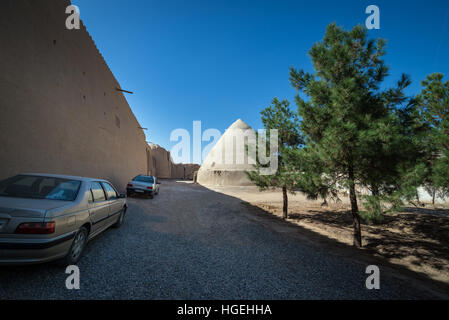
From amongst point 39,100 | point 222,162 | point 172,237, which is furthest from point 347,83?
point 222,162

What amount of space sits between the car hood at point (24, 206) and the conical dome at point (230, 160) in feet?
88.0

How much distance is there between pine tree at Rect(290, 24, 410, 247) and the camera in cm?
444

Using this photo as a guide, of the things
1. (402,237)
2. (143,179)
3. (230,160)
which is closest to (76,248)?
(143,179)

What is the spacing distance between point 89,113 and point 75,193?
8.34 metres

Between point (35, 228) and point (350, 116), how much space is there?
666 centimetres

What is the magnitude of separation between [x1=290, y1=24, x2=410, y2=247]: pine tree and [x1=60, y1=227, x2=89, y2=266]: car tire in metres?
5.42

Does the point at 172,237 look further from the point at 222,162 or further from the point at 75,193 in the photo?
the point at 222,162

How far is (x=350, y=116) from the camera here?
4.82 meters

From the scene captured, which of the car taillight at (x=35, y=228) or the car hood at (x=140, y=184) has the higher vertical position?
the car taillight at (x=35, y=228)

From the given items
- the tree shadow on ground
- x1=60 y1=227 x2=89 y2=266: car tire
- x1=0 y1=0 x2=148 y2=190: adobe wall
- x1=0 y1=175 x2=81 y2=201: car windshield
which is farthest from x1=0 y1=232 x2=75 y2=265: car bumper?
the tree shadow on ground

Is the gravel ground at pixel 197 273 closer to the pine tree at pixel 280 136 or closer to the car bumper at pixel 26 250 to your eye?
the car bumper at pixel 26 250

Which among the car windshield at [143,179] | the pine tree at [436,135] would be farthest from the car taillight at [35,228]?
the car windshield at [143,179]

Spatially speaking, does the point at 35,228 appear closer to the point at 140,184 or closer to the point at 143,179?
the point at 140,184

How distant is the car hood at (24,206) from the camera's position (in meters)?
2.31
